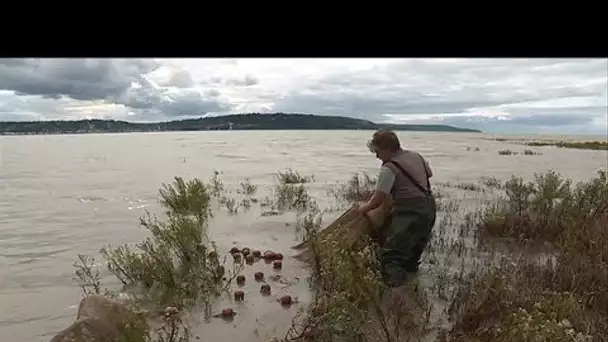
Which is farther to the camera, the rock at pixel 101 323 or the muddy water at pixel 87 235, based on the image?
the muddy water at pixel 87 235

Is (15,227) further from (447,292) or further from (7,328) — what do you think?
(447,292)

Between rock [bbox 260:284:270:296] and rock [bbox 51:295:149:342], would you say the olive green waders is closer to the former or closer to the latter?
rock [bbox 260:284:270:296]

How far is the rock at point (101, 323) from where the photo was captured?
15.8 ft

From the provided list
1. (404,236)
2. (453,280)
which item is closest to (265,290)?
(404,236)

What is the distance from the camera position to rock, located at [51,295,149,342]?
Answer: 15.8 feet

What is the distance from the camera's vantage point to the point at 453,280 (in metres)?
7.17

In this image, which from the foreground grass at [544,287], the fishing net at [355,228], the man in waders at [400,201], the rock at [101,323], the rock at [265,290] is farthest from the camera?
the rock at [265,290]

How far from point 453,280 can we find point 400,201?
1.44m

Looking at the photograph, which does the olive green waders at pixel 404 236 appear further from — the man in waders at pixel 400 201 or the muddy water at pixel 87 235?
the muddy water at pixel 87 235

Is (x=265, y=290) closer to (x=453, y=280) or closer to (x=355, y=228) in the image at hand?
(x=355, y=228)

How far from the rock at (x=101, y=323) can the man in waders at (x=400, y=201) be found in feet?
9.56

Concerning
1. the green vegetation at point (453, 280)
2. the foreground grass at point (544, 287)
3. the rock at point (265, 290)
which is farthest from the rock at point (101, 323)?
the foreground grass at point (544, 287)
